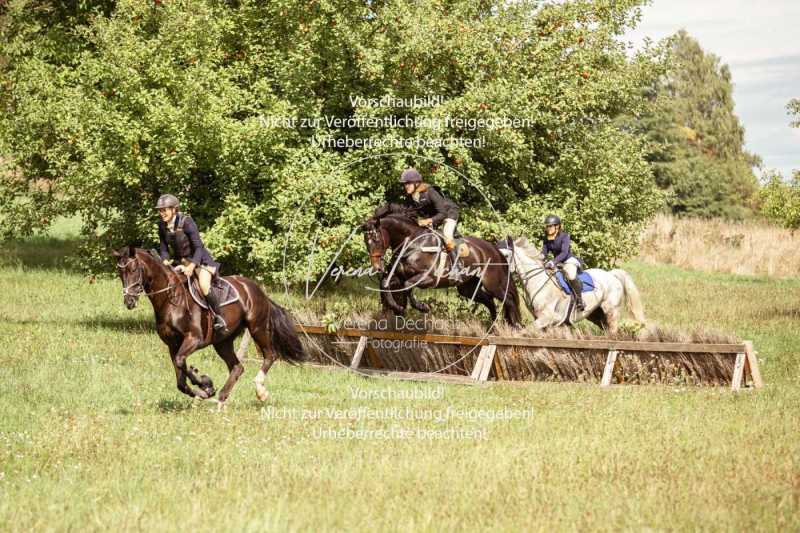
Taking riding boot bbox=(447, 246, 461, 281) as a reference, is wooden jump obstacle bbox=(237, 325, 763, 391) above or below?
below

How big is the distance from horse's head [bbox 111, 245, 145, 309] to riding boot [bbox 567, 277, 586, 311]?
8.24 meters

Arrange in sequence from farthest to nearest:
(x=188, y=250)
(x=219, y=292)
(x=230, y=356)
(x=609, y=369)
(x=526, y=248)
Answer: (x=526, y=248) < (x=609, y=369) < (x=230, y=356) < (x=219, y=292) < (x=188, y=250)

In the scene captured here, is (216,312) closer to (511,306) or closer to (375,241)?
(375,241)

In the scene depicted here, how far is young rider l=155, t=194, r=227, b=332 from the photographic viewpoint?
1318 centimetres

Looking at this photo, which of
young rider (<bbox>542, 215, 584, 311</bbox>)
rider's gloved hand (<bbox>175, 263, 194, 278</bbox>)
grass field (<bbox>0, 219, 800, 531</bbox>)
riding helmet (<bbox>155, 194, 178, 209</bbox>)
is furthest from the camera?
young rider (<bbox>542, 215, 584, 311</bbox>)

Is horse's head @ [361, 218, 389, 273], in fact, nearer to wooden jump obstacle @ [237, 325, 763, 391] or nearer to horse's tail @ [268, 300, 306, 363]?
wooden jump obstacle @ [237, 325, 763, 391]

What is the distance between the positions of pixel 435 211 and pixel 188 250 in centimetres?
534

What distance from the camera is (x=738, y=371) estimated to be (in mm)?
15328

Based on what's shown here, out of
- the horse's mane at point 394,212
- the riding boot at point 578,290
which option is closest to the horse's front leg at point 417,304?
the horse's mane at point 394,212

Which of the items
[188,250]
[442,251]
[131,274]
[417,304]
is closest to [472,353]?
[417,304]

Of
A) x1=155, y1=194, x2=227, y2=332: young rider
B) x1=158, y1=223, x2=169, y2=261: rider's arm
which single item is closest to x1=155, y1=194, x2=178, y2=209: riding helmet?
x1=155, y1=194, x2=227, y2=332: young rider

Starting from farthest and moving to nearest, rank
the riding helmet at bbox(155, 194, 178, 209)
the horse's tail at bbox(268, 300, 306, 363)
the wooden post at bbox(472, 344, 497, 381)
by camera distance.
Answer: the wooden post at bbox(472, 344, 497, 381) → the horse's tail at bbox(268, 300, 306, 363) → the riding helmet at bbox(155, 194, 178, 209)

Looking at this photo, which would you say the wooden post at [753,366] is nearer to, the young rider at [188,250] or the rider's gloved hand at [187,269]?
the young rider at [188,250]

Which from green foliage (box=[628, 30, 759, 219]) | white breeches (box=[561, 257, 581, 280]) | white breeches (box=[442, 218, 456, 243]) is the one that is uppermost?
green foliage (box=[628, 30, 759, 219])
